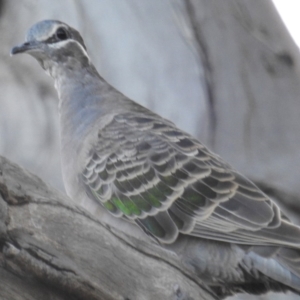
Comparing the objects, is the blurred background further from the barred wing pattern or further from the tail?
the tail

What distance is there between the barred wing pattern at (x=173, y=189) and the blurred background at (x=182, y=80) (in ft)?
3.71

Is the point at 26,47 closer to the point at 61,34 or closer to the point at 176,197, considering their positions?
the point at 61,34

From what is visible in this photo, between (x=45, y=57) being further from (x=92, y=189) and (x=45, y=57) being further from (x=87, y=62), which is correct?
(x=92, y=189)

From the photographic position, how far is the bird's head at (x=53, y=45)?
12.1 feet

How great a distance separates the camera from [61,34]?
3.78 m

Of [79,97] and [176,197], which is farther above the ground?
[79,97]

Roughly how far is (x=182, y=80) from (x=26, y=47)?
1108 millimetres

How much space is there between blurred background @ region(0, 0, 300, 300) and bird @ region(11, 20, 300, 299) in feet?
2.80

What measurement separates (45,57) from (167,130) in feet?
2.56

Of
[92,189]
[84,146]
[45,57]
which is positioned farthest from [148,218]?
[45,57]

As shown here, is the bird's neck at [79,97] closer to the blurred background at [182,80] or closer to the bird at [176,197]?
the bird at [176,197]

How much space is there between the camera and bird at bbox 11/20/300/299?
9.25 ft

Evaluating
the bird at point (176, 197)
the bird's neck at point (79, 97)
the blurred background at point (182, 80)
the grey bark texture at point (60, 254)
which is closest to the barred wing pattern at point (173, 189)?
the bird at point (176, 197)

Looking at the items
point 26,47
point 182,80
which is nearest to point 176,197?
point 26,47
